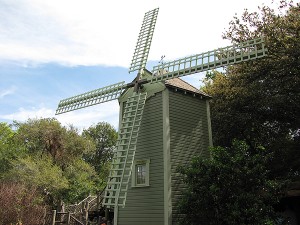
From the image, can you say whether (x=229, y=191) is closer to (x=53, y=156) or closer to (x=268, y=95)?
(x=268, y=95)

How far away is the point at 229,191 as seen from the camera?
10.2 metres

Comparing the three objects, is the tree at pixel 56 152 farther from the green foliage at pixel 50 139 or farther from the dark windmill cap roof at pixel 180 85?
the dark windmill cap roof at pixel 180 85

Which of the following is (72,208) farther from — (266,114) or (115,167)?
(266,114)

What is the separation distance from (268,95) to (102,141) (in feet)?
104

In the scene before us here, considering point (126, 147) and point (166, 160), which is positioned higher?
point (126, 147)

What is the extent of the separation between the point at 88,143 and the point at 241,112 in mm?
15482

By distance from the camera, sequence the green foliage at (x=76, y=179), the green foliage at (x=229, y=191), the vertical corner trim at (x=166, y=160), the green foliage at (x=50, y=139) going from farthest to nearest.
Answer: the green foliage at (x=50, y=139) < the green foliage at (x=76, y=179) < the vertical corner trim at (x=166, y=160) < the green foliage at (x=229, y=191)

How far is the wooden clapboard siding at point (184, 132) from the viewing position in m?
12.1

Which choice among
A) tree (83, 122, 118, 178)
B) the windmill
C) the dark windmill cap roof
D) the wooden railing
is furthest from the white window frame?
tree (83, 122, 118, 178)

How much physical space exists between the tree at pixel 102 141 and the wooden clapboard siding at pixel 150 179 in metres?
30.8

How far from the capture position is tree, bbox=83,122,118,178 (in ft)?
143

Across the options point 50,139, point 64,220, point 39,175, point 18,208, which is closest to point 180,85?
point 18,208

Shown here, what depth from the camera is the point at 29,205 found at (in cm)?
1420

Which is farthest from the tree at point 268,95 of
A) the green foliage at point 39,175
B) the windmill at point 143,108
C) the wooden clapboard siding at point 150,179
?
the green foliage at point 39,175
